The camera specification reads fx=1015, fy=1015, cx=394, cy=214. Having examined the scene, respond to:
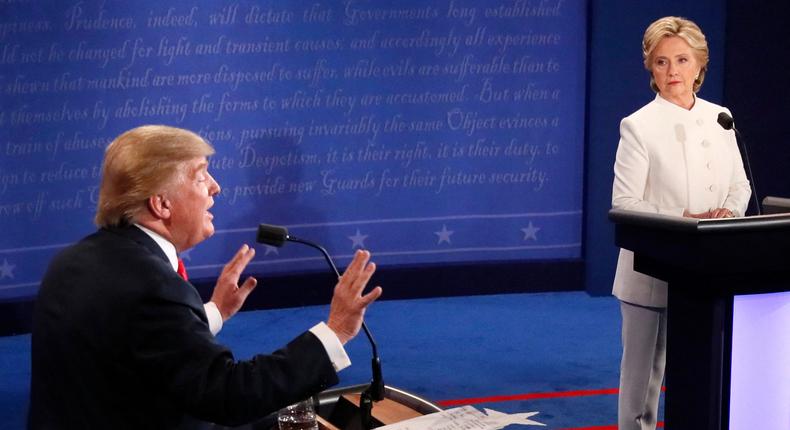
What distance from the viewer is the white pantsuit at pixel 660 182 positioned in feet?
10.3

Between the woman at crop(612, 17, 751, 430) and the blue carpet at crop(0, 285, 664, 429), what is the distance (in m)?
0.94

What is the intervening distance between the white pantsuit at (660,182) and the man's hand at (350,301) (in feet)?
4.76

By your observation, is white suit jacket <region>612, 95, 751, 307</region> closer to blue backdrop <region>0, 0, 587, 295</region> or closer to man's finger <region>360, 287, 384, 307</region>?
man's finger <region>360, 287, 384, 307</region>

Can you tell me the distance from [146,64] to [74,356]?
13.5ft

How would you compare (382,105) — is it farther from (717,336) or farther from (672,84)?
(717,336)

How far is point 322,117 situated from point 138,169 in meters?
4.16

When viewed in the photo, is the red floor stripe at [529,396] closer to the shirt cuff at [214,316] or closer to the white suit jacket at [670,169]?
the white suit jacket at [670,169]

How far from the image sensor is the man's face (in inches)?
75.0

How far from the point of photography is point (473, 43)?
6.11m

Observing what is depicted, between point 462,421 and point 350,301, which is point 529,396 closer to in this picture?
point 462,421

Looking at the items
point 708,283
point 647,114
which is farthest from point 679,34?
point 708,283

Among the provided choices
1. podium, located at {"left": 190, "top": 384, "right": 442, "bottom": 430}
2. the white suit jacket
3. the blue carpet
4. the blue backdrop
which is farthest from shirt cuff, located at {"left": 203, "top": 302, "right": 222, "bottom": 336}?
the blue backdrop

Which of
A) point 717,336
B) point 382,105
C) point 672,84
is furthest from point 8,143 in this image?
point 717,336

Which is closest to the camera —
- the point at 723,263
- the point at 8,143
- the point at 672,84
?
the point at 723,263
